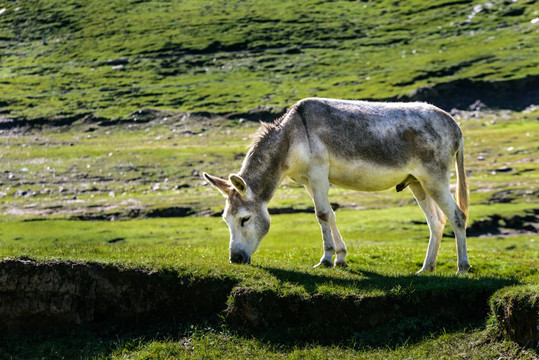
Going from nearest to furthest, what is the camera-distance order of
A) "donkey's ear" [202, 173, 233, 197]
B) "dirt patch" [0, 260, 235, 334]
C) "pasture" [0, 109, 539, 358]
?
1. "pasture" [0, 109, 539, 358]
2. "dirt patch" [0, 260, 235, 334]
3. "donkey's ear" [202, 173, 233, 197]

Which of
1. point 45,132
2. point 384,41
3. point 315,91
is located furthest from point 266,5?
point 45,132

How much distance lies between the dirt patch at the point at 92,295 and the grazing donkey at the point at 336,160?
1.94 metres

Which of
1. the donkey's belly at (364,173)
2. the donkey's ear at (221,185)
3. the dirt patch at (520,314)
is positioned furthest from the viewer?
the donkey's belly at (364,173)

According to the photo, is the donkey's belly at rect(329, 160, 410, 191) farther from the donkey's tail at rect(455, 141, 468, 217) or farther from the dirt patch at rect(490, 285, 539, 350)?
the dirt patch at rect(490, 285, 539, 350)

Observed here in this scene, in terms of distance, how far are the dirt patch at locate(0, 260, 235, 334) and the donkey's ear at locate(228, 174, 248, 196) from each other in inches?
102

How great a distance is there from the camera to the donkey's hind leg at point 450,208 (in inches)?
679

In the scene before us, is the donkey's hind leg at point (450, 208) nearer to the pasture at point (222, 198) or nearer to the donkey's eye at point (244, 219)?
the pasture at point (222, 198)

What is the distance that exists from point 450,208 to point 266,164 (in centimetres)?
503

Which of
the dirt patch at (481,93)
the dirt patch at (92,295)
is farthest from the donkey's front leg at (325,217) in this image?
the dirt patch at (481,93)

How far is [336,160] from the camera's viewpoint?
17.2 metres

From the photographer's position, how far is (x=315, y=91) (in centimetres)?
12406

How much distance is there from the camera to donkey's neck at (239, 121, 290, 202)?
17109 mm

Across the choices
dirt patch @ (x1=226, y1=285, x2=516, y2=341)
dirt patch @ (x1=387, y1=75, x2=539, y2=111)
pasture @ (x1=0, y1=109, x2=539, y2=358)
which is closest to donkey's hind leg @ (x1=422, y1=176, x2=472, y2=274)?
pasture @ (x1=0, y1=109, x2=539, y2=358)

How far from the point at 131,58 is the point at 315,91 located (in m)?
A: 51.6
